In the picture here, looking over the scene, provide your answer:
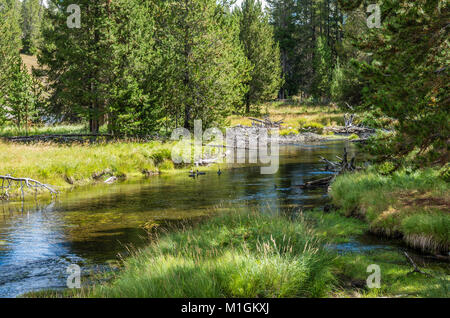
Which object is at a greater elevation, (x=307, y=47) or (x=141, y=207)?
(x=307, y=47)

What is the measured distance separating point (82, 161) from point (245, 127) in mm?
27665

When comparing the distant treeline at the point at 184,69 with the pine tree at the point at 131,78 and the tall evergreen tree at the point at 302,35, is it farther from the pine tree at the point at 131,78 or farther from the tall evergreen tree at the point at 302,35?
the tall evergreen tree at the point at 302,35

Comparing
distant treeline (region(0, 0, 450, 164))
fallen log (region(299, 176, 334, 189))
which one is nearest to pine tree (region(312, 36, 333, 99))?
distant treeline (region(0, 0, 450, 164))

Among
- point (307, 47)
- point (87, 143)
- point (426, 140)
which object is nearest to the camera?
point (426, 140)

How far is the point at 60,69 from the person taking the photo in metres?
36.3

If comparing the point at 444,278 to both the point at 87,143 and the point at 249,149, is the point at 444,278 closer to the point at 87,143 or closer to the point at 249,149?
the point at 87,143

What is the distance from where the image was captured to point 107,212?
52.8 feet

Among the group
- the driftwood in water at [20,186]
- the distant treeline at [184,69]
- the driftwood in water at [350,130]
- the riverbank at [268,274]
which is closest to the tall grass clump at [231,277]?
the riverbank at [268,274]

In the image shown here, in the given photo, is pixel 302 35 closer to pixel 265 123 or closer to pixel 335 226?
pixel 265 123

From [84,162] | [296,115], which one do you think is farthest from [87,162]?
[296,115]
